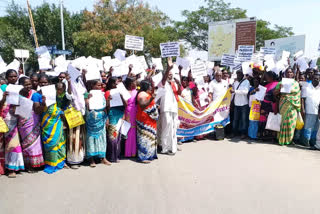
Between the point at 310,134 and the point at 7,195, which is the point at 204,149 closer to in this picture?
the point at 310,134

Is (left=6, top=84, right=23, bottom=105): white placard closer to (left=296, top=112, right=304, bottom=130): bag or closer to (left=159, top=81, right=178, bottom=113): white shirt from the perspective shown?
(left=159, top=81, right=178, bottom=113): white shirt

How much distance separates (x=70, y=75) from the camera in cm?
400

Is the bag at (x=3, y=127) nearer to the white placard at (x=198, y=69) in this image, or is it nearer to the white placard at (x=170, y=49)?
the white placard at (x=170, y=49)

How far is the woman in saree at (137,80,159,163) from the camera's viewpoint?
4586 mm

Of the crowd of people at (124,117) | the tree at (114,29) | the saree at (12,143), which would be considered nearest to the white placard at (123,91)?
the crowd of people at (124,117)

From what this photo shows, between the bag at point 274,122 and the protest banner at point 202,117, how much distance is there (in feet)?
3.59

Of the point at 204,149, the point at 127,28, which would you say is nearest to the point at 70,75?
the point at 204,149

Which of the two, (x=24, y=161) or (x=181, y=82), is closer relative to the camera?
(x=24, y=161)

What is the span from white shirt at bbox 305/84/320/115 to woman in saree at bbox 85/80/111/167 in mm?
4414

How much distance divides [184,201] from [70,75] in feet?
8.12

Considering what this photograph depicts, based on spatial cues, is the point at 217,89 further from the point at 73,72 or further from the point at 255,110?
the point at 73,72

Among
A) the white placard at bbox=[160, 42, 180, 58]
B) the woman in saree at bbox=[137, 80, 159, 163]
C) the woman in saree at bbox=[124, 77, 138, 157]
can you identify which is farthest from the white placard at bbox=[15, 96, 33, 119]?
the white placard at bbox=[160, 42, 180, 58]

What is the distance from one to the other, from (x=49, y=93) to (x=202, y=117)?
362cm

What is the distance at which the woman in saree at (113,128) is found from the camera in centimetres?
458
